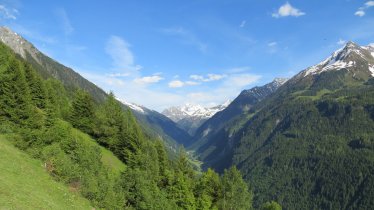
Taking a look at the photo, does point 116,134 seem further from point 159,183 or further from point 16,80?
point 16,80

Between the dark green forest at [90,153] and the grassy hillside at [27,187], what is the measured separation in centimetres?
210

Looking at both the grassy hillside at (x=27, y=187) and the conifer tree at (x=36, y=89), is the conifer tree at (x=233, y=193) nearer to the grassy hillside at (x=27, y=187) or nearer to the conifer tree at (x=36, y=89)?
Result: the conifer tree at (x=36, y=89)

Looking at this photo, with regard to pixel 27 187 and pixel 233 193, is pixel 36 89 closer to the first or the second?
pixel 27 187

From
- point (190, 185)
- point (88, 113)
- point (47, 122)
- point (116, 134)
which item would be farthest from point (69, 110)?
point (190, 185)

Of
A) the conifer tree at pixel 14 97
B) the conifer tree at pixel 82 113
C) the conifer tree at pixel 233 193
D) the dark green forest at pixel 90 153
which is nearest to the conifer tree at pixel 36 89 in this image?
the dark green forest at pixel 90 153

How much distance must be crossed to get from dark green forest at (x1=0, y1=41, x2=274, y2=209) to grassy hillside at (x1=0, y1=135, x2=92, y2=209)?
2.10 m

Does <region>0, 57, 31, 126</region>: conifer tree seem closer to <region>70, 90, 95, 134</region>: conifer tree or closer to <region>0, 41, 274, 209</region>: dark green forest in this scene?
<region>0, 41, 274, 209</region>: dark green forest

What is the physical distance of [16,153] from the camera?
45.3 meters

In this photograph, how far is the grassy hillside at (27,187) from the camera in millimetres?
31766

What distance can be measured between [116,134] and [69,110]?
12923 millimetres

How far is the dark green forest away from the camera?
157ft

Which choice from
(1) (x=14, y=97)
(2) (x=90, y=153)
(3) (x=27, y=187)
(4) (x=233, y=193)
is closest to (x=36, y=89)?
(1) (x=14, y=97)

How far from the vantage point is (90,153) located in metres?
53.5

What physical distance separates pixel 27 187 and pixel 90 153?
1711cm
